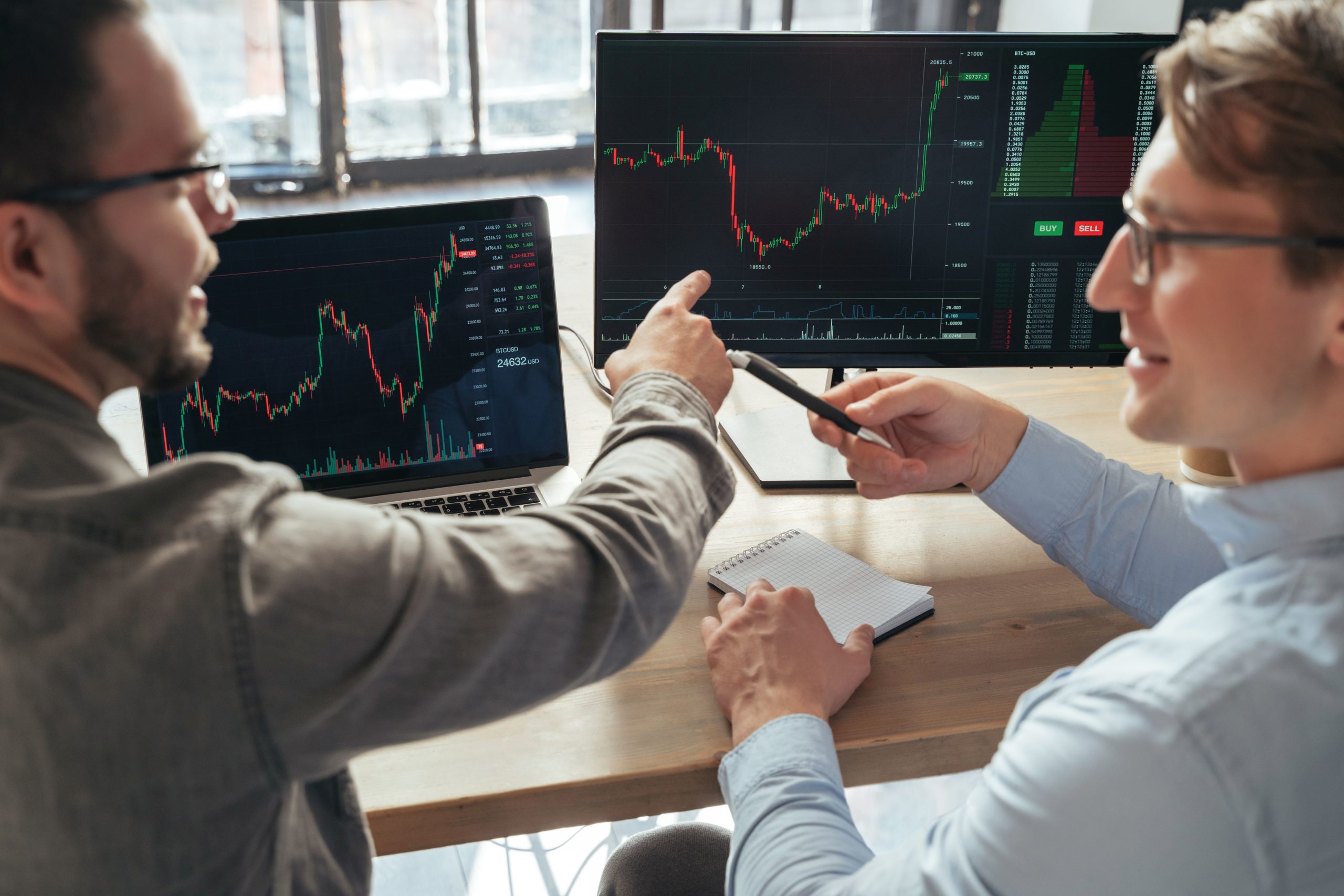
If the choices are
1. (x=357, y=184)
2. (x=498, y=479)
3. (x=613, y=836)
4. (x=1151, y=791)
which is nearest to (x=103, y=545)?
(x=1151, y=791)

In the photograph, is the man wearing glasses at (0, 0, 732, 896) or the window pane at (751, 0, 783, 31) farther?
the window pane at (751, 0, 783, 31)

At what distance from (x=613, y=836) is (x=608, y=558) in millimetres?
1279

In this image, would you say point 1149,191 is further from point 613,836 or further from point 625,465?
point 613,836

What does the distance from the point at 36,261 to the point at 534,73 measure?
427 centimetres

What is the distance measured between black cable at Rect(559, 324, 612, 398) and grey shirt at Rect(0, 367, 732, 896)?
0.80 meters

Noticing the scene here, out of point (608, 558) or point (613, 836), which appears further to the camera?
point (613, 836)

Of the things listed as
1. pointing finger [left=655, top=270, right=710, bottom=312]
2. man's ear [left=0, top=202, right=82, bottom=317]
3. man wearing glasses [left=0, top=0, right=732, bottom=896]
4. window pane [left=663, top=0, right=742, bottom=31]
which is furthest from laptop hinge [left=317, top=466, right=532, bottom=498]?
window pane [left=663, top=0, right=742, bottom=31]

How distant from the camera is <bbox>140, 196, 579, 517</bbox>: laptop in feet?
3.92

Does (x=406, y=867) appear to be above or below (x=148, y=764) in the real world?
below

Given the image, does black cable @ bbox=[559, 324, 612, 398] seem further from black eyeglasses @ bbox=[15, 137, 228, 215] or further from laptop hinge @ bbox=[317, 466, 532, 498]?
black eyeglasses @ bbox=[15, 137, 228, 215]

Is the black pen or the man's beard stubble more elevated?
the man's beard stubble

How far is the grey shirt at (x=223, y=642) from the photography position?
1.90 feet

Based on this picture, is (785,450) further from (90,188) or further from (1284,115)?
(90,188)

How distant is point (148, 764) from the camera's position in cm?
59
